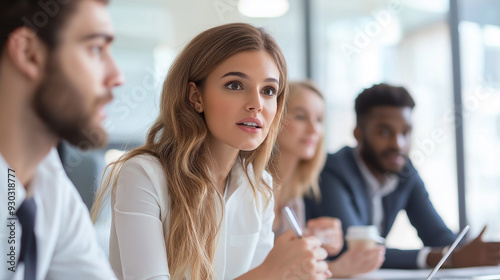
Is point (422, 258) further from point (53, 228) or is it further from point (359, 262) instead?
point (53, 228)

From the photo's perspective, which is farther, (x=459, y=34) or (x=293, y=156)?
(x=459, y=34)

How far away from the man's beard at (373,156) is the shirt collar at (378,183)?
0.02 m

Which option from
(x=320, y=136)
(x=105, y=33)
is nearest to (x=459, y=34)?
(x=320, y=136)

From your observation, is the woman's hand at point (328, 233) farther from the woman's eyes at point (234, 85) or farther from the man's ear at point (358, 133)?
the woman's eyes at point (234, 85)

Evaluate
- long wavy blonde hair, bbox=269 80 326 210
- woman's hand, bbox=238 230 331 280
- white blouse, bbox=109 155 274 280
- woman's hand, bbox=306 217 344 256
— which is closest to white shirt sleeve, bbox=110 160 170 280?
white blouse, bbox=109 155 274 280

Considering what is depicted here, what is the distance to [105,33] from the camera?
605mm

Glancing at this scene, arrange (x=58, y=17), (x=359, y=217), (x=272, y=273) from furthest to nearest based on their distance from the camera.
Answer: (x=359, y=217), (x=272, y=273), (x=58, y=17)

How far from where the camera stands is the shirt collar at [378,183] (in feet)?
6.50

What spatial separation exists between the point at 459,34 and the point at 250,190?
2117 millimetres

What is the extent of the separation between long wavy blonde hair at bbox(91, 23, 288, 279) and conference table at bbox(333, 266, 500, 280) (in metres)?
0.52

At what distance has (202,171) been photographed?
979mm

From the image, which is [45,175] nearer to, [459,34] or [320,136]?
[320,136]

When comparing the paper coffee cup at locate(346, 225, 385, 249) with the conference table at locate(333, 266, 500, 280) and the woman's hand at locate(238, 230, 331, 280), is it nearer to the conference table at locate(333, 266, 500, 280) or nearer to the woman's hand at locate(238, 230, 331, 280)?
the conference table at locate(333, 266, 500, 280)

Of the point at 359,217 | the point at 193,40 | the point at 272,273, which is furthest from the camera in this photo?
the point at 359,217
